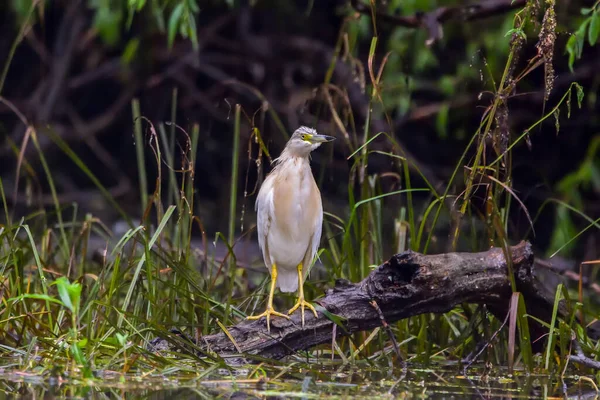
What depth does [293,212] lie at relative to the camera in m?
4.64

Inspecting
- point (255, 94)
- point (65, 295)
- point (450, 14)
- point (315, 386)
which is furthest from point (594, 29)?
point (255, 94)

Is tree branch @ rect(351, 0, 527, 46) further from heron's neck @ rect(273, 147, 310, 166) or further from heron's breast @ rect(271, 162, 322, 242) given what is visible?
heron's breast @ rect(271, 162, 322, 242)

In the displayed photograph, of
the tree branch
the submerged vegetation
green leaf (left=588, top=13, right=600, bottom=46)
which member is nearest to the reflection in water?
the submerged vegetation

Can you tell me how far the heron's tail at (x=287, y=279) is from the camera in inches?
191

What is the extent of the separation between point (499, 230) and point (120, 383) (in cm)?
164

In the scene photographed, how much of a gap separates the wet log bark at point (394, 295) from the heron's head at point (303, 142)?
2.71ft

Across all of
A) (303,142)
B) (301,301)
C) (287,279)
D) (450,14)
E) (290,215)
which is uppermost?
(450,14)

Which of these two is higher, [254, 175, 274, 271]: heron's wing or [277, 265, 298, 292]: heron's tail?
[254, 175, 274, 271]: heron's wing

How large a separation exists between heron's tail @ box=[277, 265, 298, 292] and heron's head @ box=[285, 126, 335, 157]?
1.96 ft

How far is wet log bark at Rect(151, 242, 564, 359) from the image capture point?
157 inches

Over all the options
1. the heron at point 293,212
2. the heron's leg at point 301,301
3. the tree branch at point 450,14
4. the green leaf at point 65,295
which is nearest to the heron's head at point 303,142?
the heron at point 293,212

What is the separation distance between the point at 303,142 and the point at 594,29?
150 centimetres

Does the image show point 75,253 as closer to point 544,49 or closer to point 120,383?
point 120,383

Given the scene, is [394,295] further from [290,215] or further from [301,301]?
[290,215]
